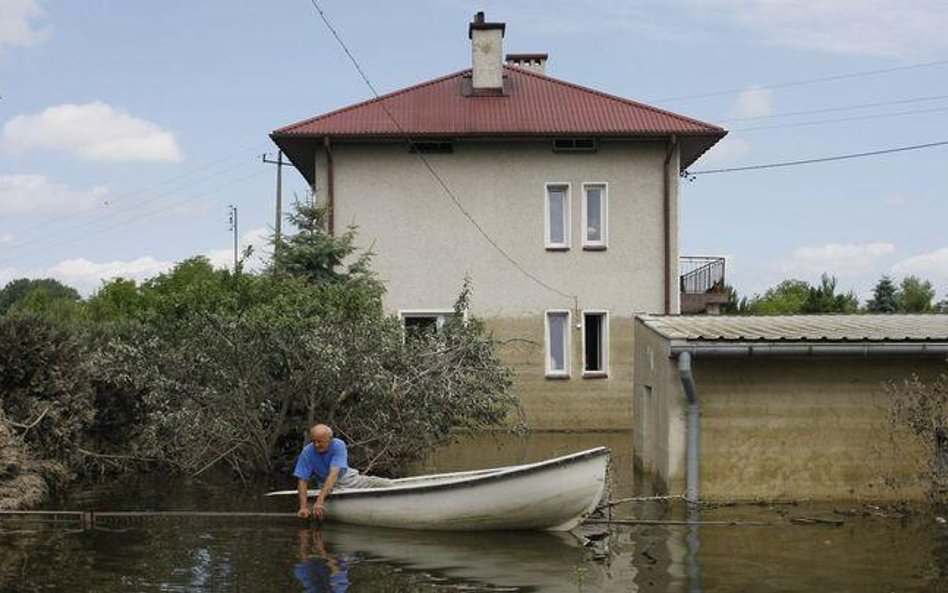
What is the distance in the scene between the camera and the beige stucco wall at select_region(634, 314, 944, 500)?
16812 millimetres

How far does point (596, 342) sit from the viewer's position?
98.6 feet

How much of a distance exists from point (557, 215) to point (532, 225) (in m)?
0.83

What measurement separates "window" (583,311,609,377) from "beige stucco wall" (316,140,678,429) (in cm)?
19

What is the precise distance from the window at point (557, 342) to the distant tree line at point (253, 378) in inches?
345

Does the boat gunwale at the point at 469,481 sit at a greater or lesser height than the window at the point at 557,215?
lesser

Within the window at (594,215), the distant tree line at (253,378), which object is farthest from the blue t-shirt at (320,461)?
the window at (594,215)

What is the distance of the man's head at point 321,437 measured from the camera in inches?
600

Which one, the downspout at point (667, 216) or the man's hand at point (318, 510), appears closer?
the man's hand at point (318, 510)

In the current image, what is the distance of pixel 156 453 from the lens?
20812mm

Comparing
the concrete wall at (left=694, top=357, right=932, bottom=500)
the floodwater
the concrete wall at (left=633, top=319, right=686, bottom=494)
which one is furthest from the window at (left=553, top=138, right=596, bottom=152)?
the floodwater

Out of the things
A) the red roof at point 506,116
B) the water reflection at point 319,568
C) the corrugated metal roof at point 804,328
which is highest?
the red roof at point 506,116

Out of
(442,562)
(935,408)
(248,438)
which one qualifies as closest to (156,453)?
(248,438)

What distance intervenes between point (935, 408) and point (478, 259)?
622 inches

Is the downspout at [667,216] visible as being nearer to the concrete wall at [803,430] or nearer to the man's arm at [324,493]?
the concrete wall at [803,430]
